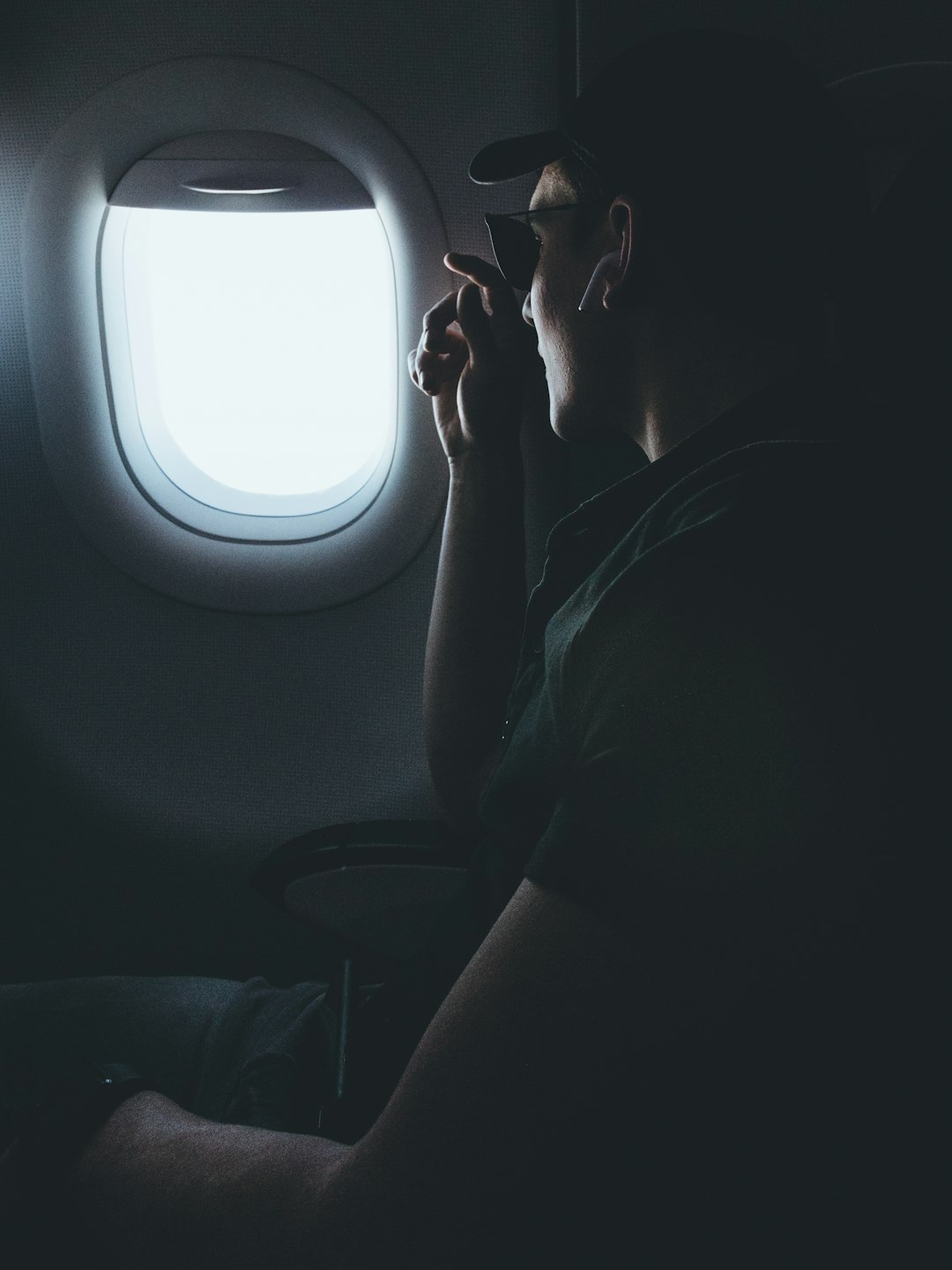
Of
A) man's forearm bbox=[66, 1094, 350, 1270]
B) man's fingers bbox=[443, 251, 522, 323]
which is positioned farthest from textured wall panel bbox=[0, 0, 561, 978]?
man's forearm bbox=[66, 1094, 350, 1270]

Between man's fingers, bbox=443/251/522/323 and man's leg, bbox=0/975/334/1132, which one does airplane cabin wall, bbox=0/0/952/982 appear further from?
man's leg, bbox=0/975/334/1132

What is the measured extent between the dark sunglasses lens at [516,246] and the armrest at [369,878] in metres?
0.79

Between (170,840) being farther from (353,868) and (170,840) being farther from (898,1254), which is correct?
(898,1254)

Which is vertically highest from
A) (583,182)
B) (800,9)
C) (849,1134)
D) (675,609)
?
(800,9)

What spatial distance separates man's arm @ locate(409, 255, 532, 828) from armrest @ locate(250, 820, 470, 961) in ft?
0.35

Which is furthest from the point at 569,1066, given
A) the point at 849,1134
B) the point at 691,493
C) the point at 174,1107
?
the point at 174,1107

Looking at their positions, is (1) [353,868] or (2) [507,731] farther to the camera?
(1) [353,868]

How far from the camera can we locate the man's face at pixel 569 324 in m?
0.96

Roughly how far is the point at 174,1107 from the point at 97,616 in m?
1.07

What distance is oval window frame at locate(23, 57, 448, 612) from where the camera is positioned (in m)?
1.42

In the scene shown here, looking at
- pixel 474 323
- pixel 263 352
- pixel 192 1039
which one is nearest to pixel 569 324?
pixel 474 323

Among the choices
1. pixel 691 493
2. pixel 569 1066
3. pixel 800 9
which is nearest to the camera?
pixel 569 1066

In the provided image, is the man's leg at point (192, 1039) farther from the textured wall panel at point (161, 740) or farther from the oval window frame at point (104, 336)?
the oval window frame at point (104, 336)

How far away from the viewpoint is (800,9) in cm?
129
